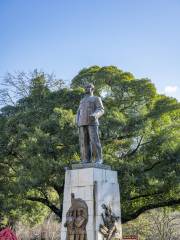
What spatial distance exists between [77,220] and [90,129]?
7.38 feet

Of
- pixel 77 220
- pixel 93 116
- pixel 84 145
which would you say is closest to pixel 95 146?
pixel 84 145

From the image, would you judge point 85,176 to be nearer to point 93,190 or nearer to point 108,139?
point 93,190

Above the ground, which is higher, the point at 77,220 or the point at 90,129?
the point at 90,129

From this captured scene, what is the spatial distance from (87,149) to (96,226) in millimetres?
1957

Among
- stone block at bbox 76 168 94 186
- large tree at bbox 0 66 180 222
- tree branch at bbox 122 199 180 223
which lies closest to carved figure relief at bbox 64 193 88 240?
stone block at bbox 76 168 94 186

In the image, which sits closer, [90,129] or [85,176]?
[85,176]

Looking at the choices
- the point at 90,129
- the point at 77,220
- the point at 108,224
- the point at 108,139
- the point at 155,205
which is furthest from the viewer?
the point at 155,205

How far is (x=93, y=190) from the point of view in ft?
33.3

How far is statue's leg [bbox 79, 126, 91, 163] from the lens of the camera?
35.3 ft

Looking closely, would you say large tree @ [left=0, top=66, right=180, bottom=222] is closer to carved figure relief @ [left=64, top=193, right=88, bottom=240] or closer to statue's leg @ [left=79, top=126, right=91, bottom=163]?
statue's leg @ [left=79, top=126, right=91, bottom=163]

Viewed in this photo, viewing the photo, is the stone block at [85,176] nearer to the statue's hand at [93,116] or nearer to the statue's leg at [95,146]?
the statue's leg at [95,146]

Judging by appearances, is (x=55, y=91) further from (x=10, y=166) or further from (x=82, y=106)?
(x=82, y=106)

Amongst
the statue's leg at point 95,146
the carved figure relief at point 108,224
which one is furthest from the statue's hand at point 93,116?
the carved figure relief at point 108,224

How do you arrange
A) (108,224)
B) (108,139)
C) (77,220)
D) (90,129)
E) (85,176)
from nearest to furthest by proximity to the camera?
(77,220) < (108,224) < (85,176) < (90,129) < (108,139)
